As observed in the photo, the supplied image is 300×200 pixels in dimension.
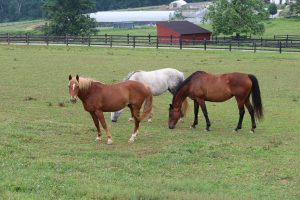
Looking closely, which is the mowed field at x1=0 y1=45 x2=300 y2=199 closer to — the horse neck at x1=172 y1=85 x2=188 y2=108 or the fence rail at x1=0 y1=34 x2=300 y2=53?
the horse neck at x1=172 y1=85 x2=188 y2=108

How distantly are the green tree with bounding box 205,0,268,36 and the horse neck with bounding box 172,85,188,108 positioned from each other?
4274cm

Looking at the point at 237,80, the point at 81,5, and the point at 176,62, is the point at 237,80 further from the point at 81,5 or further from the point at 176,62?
the point at 81,5

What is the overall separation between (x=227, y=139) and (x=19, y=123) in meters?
5.03

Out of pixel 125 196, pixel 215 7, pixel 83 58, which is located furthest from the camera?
pixel 215 7

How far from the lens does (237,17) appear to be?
5434 cm

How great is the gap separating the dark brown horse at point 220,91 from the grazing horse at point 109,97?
1.69 metres

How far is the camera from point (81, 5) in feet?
196

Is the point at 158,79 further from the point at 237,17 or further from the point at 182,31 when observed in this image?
the point at 237,17

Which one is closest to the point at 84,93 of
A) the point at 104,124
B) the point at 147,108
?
the point at 104,124

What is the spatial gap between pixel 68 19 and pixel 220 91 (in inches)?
1904

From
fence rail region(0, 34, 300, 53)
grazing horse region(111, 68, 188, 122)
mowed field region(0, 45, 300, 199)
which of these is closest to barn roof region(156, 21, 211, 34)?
fence rail region(0, 34, 300, 53)

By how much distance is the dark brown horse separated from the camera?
488 inches

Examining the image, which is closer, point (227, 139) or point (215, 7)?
point (227, 139)

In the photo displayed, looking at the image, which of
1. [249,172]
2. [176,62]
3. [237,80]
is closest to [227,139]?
[237,80]
